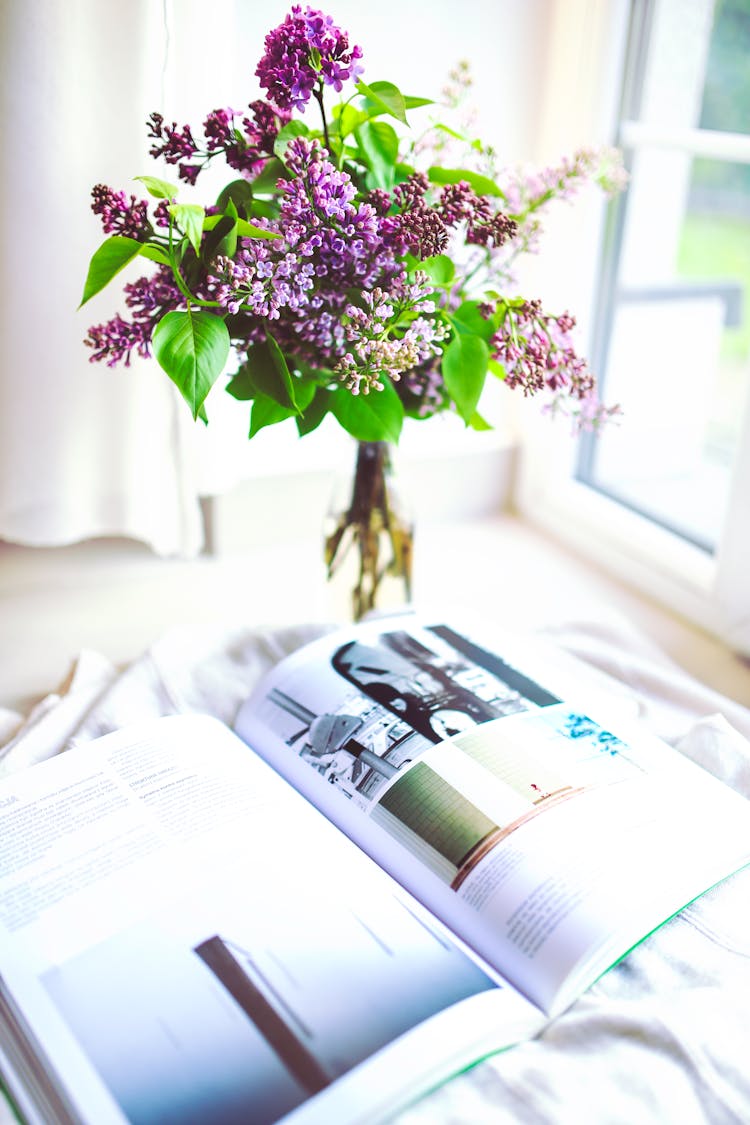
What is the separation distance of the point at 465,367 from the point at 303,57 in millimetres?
220

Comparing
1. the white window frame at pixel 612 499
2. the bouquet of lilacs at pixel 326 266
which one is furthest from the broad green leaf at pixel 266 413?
the white window frame at pixel 612 499

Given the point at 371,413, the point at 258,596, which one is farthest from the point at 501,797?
the point at 258,596

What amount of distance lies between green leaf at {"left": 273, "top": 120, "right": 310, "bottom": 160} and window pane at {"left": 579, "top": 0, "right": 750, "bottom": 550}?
0.48 m

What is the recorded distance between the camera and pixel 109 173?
2.98 ft

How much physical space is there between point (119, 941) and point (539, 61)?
3.24ft

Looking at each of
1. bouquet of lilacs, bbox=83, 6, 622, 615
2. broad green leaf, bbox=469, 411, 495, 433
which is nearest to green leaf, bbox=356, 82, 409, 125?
bouquet of lilacs, bbox=83, 6, 622, 615

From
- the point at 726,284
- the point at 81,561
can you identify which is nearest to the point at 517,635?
the point at 81,561

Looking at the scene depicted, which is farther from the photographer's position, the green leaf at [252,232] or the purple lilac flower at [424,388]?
the purple lilac flower at [424,388]

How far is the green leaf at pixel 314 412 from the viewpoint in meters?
0.73

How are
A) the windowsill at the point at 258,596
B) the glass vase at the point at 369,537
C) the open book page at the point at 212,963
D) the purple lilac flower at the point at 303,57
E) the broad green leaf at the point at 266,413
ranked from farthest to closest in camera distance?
the windowsill at the point at 258,596, the glass vase at the point at 369,537, the broad green leaf at the point at 266,413, the purple lilac flower at the point at 303,57, the open book page at the point at 212,963

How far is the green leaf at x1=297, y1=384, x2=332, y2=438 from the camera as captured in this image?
729mm

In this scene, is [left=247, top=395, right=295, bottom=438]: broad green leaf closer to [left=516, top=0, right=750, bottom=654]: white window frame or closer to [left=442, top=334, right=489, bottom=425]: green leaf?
[left=442, top=334, right=489, bottom=425]: green leaf

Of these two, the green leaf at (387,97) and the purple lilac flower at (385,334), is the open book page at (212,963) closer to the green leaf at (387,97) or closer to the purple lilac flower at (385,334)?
the purple lilac flower at (385,334)

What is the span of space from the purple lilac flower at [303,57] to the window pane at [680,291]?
50 centimetres
